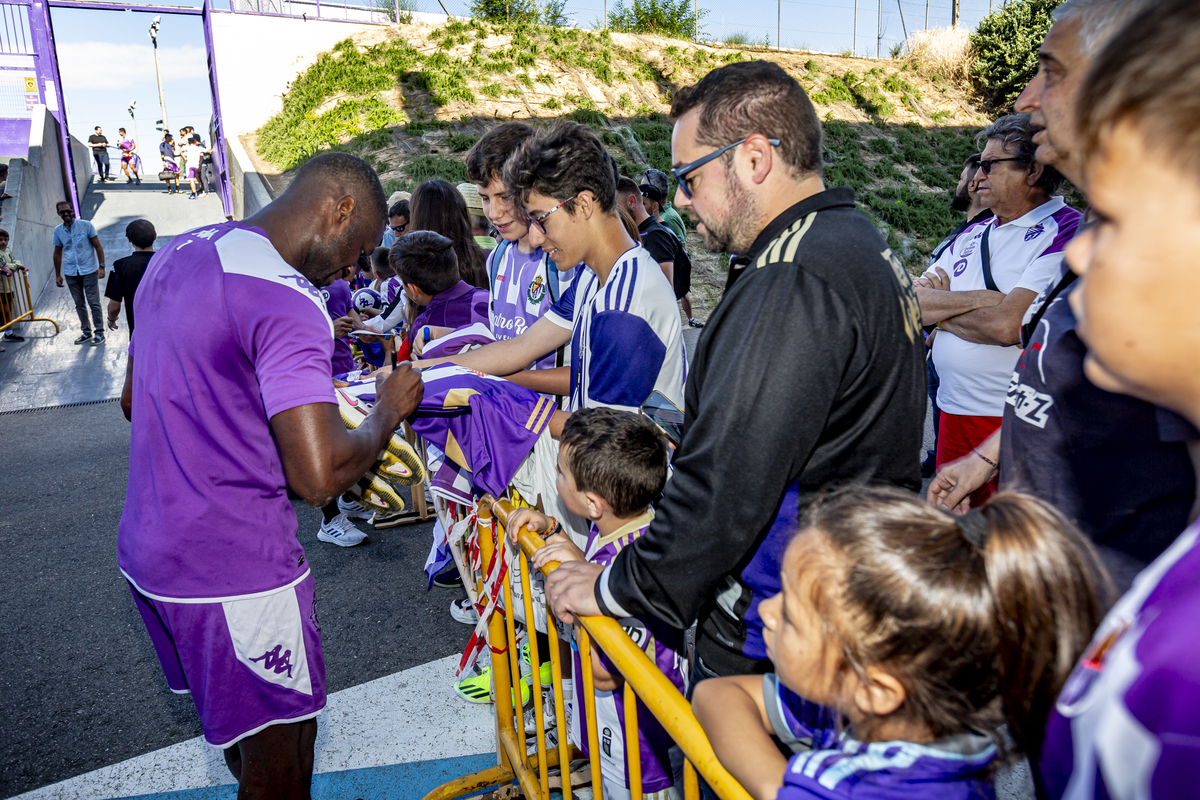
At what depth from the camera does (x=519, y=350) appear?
123 inches

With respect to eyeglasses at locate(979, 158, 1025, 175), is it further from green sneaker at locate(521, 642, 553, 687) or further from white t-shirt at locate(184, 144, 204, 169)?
white t-shirt at locate(184, 144, 204, 169)

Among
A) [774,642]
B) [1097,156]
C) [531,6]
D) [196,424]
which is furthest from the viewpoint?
[531,6]

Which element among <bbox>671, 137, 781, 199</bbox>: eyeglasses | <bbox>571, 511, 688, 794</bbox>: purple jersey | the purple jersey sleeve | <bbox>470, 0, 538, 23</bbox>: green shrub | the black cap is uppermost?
<bbox>470, 0, 538, 23</bbox>: green shrub

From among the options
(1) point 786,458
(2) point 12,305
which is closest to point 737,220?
(1) point 786,458

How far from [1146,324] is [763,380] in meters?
0.72

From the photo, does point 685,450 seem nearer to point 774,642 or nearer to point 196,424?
point 774,642

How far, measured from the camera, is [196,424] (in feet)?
6.06

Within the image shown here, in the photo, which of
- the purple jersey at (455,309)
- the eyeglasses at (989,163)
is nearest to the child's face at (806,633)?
the eyeglasses at (989,163)

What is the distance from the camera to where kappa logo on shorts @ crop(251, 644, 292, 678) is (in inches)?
78.9

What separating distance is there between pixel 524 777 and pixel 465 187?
5.48 metres

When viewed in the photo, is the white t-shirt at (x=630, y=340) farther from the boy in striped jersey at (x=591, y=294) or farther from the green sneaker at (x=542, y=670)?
the green sneaker at (x=542, y=670)

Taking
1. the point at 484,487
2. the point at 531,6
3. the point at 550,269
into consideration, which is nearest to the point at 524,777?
the point at 484,487

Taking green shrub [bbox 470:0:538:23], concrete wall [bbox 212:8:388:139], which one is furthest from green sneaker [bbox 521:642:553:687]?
green shrub [bbox 470:0:538:23]

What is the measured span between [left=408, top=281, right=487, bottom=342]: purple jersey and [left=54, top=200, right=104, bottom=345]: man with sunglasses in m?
10.3
